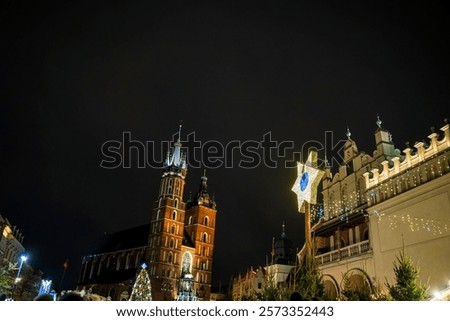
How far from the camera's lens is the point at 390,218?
71.2 feet

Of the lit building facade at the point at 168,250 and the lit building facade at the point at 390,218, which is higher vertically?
the lit building facade at the point at 168,250

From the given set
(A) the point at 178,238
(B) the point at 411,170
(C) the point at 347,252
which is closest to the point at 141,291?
(C) the point at 347,252

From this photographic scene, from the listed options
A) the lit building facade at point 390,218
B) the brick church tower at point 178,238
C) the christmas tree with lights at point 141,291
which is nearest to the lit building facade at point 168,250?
the brick church tower at point 178,238

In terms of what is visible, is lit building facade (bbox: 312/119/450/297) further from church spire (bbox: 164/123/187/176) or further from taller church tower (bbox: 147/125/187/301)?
church spire (bbox: 164/123/187/176)

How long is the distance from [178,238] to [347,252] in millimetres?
58228

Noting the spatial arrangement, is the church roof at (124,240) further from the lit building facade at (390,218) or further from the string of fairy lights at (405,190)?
the string of fairy lights at (405,190)

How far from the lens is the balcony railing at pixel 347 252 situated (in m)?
23.1

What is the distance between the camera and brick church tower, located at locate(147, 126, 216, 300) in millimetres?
71250

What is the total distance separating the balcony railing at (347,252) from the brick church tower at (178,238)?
133ft

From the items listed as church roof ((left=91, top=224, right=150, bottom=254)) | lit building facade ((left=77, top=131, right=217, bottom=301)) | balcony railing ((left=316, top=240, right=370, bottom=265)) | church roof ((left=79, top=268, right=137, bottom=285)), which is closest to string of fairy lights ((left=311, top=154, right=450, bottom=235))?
balcony railing ((left=316, top=240, right=370, bottom=265))

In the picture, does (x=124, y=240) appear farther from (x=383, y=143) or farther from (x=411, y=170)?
(x=411, y=170)
